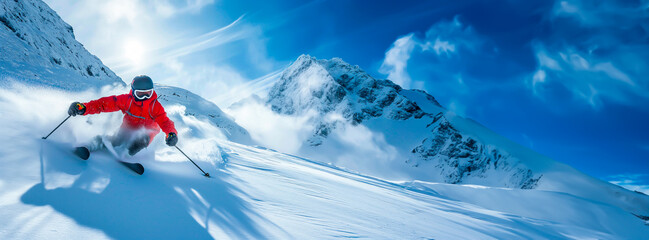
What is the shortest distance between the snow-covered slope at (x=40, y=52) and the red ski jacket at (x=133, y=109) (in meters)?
1.50

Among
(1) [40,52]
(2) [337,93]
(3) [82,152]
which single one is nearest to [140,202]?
(3) [82,152]

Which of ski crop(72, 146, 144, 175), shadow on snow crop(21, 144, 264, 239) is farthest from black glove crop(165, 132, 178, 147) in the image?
ski crop(72, 146, 144, 175)

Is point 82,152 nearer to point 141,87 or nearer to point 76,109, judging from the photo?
point 76,109

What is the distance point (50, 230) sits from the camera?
173 centimetres

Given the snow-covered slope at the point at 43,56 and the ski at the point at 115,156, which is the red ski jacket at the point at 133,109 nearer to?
the ski at the point at 115,156

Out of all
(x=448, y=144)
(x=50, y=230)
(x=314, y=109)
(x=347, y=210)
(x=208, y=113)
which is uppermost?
(x=314, y=109)

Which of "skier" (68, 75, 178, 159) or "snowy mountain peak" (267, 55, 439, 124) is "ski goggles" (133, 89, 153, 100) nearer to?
"skier" (68, 75, 178, 159)

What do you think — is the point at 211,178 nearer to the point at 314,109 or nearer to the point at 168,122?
the point at 168,122

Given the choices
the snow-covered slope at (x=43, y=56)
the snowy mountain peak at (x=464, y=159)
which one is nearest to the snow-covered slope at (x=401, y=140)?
the snowy mountain peak at (x=464, y=159)

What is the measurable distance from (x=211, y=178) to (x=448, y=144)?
130 meters

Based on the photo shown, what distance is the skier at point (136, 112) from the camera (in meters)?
4.02

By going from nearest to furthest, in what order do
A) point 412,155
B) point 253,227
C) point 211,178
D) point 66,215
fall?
point 66,215
point 253,227
point 211,178
point 412,155

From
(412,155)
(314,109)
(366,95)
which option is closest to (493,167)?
(412,155)

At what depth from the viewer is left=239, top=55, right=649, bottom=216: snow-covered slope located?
98.7 metres
